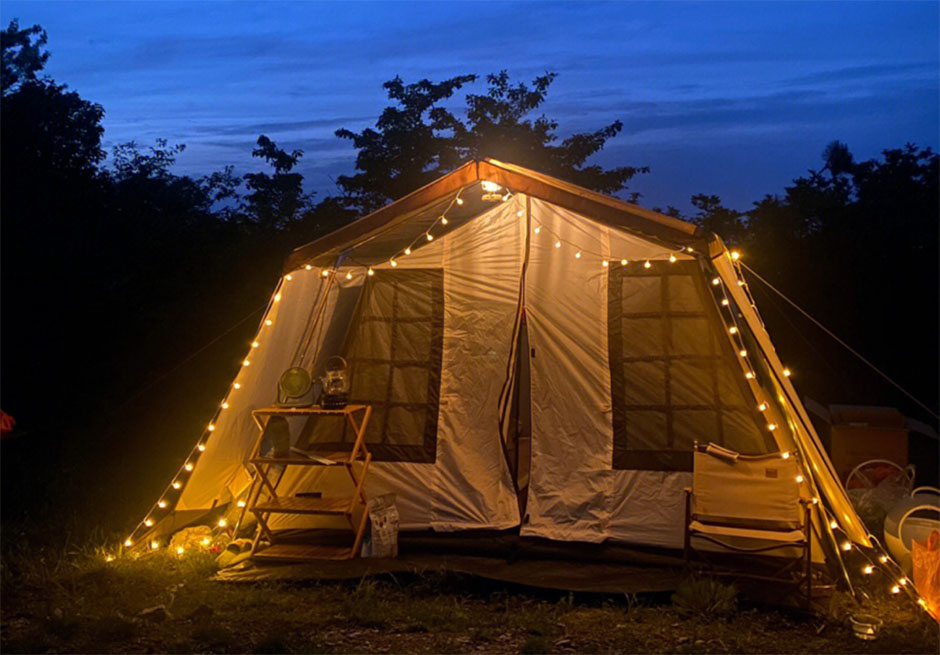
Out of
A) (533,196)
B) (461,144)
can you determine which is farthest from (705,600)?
(461,144)

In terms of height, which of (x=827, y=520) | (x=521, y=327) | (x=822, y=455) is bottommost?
(x=827, y=520)

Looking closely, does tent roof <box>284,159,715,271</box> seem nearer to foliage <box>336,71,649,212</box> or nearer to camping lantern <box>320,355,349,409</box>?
camping lantern <box>320,355,349,409</box>

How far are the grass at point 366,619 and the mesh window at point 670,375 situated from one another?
0.95m

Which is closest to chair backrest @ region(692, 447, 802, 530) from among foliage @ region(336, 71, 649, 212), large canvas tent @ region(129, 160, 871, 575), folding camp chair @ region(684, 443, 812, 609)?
folding camp chair @ region(684, 443, 812, 609)

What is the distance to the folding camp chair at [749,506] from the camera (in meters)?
4.12

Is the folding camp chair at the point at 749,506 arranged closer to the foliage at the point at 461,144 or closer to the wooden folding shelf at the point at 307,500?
the wooden folding shelf at the point at 307,500

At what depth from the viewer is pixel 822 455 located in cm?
433

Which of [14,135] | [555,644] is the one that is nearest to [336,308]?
[555,644]

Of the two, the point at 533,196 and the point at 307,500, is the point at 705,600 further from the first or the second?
the point at 307,500

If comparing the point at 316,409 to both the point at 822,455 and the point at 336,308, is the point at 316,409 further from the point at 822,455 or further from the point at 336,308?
the point at 822,455

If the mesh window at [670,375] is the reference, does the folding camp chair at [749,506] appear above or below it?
below

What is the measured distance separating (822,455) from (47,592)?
354cm

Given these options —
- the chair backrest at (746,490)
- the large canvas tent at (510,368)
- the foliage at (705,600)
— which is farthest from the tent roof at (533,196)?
the foliage at (705,600)

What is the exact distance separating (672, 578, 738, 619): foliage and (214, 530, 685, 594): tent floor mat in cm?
14
